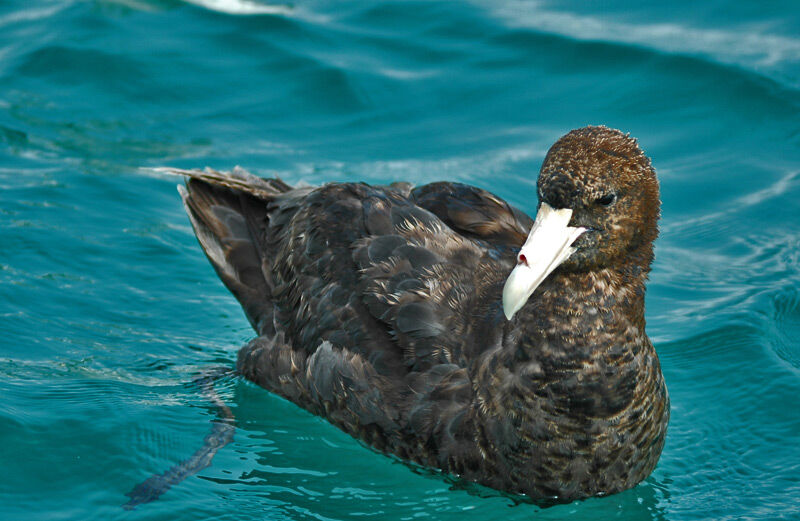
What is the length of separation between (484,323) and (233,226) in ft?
6.83

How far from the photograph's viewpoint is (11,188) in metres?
7.85

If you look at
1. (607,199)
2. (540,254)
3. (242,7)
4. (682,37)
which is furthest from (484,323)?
(242,7)

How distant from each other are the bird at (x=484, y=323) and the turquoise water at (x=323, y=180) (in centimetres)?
31

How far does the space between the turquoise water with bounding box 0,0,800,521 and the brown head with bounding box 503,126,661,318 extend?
1.25 m

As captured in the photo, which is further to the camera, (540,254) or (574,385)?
(574,385)

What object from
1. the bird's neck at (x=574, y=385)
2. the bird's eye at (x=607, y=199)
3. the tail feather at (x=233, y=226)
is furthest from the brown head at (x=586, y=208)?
the tail feather at (x=233, y=226)

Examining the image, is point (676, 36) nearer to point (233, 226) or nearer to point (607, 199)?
point (233, 226)

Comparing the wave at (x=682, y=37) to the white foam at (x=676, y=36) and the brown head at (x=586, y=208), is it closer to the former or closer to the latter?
the white foam at (x=676, y=36)

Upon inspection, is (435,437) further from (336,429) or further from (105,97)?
(105,97)

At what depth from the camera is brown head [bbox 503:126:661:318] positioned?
4.16m

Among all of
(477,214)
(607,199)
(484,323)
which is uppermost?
(607,199)

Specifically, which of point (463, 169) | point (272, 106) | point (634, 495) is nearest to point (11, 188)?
point (272, 106)

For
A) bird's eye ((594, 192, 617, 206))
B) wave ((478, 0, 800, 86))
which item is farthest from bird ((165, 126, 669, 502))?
wave ((478, 0, 800, 86))

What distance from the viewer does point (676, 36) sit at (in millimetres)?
9875
